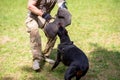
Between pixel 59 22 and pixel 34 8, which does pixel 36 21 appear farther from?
pixel 59 22

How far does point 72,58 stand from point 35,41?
4.36 ft

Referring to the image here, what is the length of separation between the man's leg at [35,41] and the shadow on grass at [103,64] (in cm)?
137

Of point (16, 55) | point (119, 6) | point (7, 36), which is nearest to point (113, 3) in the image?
point (119, 6)

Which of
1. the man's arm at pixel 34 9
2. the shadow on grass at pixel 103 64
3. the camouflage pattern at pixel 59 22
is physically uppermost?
the man's arm at pixel 34 9

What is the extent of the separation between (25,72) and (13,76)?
1.09ft

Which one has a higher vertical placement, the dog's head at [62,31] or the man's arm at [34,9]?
the man's arm at [34,9]

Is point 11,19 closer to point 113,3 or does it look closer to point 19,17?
point 19,17

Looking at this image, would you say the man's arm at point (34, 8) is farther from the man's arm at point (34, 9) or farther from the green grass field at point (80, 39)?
the green grass field at point (80, 39)

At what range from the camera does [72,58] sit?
603 cm

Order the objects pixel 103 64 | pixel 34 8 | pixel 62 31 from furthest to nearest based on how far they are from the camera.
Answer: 1. pixel 103 64
2. pixel 34 8
3. pixel 62 31

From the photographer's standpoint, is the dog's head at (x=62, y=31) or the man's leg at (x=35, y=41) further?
the man's leg at (x=35, y=41)

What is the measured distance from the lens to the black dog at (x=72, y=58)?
18.9 ft

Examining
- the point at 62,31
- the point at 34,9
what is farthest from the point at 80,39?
the point at 34,9

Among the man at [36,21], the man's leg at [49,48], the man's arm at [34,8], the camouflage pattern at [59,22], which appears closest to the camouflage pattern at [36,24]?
the man at [36,21]
